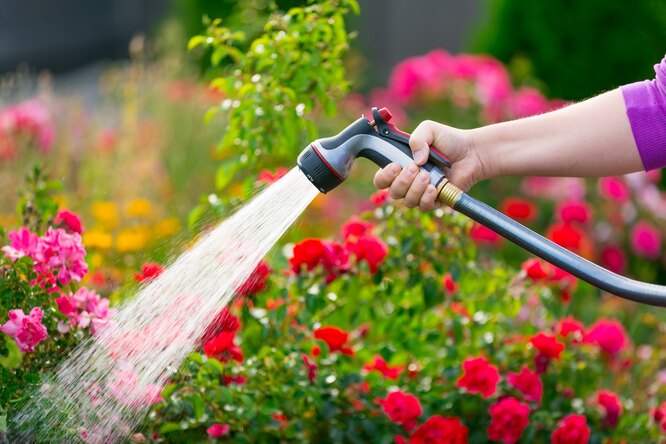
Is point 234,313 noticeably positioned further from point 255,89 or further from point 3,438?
point 3,438

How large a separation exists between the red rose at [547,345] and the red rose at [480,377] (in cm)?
17

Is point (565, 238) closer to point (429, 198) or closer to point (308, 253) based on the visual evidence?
point (308, 253)

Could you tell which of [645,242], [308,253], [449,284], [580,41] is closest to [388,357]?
[449,284]

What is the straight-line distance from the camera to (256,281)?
2.40 m

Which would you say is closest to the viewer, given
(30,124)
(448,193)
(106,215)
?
(448,193)

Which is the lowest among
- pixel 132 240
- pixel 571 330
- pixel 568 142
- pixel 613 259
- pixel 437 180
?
pixel 613 259

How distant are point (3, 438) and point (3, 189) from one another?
1.69 meters

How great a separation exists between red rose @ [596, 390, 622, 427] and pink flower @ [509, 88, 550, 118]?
2.47m

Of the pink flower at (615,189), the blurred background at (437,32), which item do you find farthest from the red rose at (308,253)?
the pink flower at (615,189)

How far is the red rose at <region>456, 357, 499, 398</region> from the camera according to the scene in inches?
94.3

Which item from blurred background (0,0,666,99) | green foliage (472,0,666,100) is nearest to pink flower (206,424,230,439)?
blurred background (0,0,666,99)

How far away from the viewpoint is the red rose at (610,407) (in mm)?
2557

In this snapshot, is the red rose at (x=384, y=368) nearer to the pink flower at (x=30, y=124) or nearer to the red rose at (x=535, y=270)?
the red rose at (x=535, y=270)

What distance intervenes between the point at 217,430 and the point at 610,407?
3.15 ft
